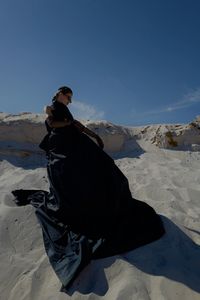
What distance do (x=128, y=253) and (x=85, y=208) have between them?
22.1 inches

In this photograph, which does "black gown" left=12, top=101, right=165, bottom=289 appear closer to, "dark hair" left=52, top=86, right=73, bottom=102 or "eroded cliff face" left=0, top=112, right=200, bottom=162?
"dark hair" left=52, top=86, right=73, bottom=102

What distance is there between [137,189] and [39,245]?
1896mm

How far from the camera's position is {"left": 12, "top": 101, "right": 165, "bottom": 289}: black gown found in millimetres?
2910

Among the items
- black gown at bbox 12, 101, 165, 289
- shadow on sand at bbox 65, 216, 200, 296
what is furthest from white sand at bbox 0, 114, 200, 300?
black gown at bbox 12, 101, 165, 289

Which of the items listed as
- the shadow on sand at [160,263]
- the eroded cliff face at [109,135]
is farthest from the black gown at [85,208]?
the eroded cliff face at [109,135]

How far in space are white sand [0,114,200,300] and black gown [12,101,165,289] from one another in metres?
0.12

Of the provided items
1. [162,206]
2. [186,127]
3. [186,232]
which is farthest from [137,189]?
[186,127]

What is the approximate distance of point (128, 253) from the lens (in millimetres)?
2893

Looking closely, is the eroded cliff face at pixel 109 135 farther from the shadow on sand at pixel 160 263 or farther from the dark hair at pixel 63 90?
the shadow on sand at pixel 160 263

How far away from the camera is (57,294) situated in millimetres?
2500

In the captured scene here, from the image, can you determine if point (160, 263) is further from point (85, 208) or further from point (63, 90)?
point (63, 90)

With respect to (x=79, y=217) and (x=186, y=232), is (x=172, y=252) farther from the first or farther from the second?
(x=79, y=217)

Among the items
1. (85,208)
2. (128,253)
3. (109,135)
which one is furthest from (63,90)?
(109,135)

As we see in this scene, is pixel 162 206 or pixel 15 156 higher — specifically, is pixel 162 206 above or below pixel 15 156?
below
